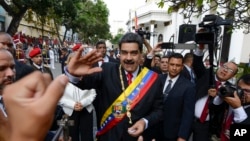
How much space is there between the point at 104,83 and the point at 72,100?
1.55m

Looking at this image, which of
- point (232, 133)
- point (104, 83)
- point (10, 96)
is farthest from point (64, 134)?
point (10, 96)

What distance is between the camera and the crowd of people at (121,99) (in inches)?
24.5

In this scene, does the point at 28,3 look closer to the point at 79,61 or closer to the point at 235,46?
the point at 235,46

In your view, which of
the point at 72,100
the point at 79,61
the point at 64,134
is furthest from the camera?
the point at 72,100

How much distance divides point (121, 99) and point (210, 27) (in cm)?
148

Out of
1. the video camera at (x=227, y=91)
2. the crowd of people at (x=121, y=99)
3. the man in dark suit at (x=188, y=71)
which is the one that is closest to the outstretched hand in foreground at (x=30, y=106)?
the crowd of people at (x=121, y=99)

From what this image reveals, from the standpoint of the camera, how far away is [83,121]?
4.01 meters

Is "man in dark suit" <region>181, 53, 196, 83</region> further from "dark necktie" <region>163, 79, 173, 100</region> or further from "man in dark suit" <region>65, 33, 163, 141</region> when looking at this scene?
"man in dark suit" <region>65, 33, 163, 141</region>

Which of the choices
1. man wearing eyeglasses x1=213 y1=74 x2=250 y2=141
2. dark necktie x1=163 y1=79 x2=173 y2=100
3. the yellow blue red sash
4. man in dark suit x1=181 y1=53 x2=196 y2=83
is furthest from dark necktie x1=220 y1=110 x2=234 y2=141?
man in dark suit x1=181 y1=53 x2=196 y2=83

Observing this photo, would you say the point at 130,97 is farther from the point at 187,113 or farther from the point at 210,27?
the point at 210,27

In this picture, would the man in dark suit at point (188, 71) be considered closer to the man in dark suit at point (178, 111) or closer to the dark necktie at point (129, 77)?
the man in dark suit at point (178, 111)

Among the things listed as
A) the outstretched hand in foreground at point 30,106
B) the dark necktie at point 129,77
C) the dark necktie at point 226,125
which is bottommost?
the dark necktie at point 226,125

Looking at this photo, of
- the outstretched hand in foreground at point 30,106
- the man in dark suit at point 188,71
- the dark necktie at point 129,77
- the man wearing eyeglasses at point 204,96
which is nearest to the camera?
the outstretched hand in foreground at point 30,106

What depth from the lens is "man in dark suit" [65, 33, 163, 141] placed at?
2.37 m
